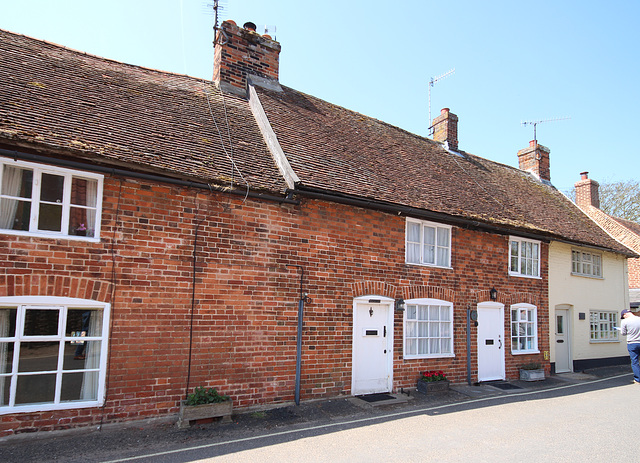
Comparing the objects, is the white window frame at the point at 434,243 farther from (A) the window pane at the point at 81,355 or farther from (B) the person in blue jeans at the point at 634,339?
(A) the window pane at the point at 81,355

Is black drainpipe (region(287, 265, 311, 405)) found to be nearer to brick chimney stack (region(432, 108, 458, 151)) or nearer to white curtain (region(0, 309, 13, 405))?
white curtain (region(0, 309, 13, 405))

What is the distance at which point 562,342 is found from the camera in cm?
1499

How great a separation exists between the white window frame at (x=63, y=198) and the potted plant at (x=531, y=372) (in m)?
11.8

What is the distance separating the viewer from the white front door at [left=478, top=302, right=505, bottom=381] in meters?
12.0

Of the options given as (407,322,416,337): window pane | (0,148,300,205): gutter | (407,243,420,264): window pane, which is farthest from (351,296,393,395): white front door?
(0,148,300,205): gutter

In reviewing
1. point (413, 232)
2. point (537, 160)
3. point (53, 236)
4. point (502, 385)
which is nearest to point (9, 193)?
point (53, 236)

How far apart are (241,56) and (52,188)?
7.52 meters

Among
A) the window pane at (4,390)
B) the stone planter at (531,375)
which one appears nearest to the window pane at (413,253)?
the stone planter at (531,375)

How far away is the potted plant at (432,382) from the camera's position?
10172 mm

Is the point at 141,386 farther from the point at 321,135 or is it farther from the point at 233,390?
the point at 321,135

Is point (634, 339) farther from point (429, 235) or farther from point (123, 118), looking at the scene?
point (123, 118)

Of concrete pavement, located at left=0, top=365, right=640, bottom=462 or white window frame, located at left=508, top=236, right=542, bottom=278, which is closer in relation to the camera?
concrete pavement, located at left=0, top=365, right=640, bottom=462

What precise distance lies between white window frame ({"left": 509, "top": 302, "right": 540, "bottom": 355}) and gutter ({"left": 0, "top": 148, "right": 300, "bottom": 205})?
26.9ft

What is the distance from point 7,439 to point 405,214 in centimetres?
862
